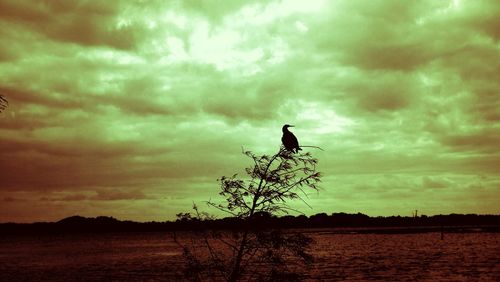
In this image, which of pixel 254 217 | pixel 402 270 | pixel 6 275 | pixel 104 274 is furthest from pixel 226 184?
pixel 6 275

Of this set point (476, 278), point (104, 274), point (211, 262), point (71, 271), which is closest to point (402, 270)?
point (476, 278)

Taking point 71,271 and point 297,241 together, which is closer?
A: point 297,241

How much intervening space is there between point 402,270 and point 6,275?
6262cm

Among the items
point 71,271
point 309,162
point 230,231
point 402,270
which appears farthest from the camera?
point 71,271

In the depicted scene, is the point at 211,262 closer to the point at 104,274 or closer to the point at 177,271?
the point at 177,271

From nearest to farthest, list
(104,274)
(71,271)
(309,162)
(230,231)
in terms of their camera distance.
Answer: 1. (309,162)
2. (230,231)
3. (104,274)
4. (71,271)

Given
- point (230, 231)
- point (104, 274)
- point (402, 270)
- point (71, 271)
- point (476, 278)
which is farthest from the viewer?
point (71, 271)

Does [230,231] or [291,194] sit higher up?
[291,194]

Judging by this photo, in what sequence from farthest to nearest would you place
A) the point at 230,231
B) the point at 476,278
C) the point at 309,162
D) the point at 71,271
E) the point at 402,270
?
the point at 71,271, the point at 402,270, the point at 476,278, the point at 230,231, the point at 309,162

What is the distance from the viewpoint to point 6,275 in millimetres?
75312

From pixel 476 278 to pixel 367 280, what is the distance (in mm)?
12882

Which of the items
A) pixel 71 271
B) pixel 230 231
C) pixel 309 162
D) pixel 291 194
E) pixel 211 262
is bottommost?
pixel 71 271

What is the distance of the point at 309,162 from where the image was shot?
1177 cm

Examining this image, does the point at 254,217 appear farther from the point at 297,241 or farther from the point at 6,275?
the point at 6,275
